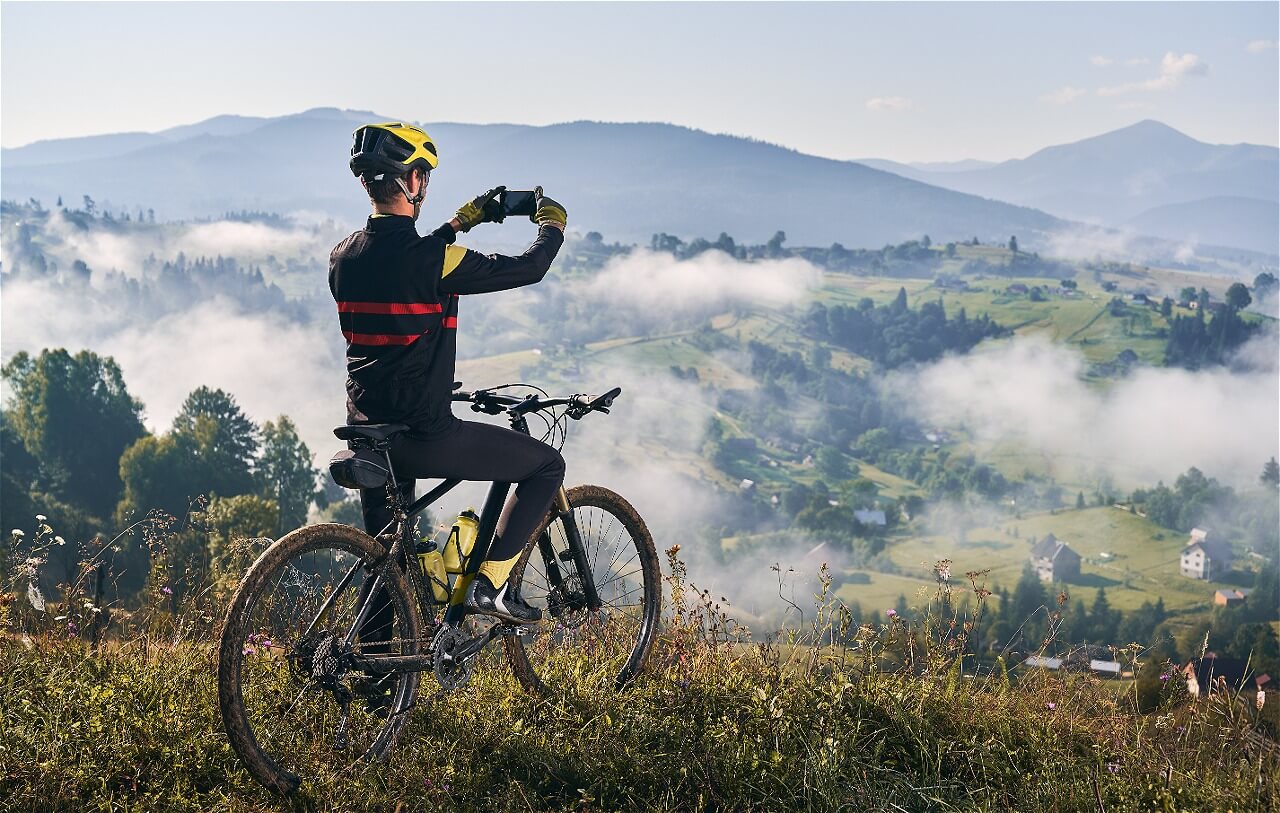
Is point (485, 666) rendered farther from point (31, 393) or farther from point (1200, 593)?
A: point (1200, 593)

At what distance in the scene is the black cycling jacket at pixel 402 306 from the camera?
4375 mm

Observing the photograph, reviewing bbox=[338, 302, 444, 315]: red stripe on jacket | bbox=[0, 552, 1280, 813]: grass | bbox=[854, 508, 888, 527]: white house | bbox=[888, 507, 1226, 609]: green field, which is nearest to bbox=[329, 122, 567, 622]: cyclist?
bbox=[338, 302, 444, 315]: red stripe on jacket

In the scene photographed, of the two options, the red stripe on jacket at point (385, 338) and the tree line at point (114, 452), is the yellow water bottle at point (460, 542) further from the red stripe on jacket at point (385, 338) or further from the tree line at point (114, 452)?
the tree line at point (114, 452)

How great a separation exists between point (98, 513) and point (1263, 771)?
273 feet

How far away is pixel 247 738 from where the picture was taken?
4.05 meters

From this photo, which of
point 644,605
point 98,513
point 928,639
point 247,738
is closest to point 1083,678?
point 928,639

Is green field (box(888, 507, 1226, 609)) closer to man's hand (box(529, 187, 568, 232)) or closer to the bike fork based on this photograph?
the bike fork

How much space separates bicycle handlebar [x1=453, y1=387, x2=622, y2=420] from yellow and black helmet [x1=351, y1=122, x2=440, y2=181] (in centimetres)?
118

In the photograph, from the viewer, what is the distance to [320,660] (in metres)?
4.37

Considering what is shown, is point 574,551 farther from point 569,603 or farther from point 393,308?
point 393,308

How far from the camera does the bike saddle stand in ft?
14.2

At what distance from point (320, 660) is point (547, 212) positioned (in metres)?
2.32

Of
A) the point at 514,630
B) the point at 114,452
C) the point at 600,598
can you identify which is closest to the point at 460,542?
the point at 514,630

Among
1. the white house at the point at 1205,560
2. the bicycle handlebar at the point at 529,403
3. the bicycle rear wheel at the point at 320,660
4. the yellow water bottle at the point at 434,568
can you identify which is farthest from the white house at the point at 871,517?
the bicycle rear wheel at the point at 320,660
